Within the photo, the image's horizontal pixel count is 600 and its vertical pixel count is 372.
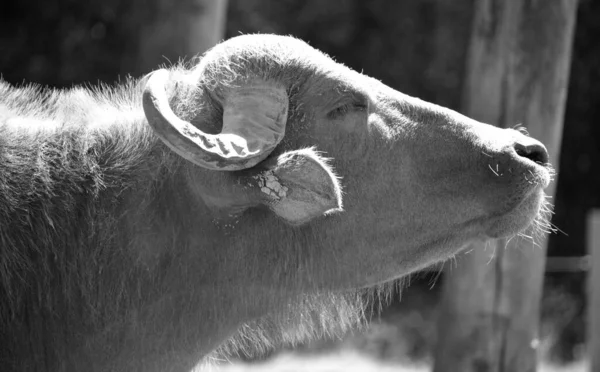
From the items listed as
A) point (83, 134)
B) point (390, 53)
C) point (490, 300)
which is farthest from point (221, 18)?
point (390, 53)

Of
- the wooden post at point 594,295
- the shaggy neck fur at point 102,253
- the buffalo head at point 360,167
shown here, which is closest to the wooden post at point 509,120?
the wooden post at point 594,295

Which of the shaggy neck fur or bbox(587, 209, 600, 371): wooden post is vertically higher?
bbox(587, 209, 600, 371): wooden post

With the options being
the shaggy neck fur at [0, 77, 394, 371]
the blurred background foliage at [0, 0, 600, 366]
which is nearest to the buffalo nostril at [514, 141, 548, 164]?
the shaggy neck fur at [0, 77, 394, 371]

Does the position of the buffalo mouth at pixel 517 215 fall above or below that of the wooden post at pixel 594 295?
below

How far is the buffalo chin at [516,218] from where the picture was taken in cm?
401

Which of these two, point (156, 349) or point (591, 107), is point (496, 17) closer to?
point (156, 349)

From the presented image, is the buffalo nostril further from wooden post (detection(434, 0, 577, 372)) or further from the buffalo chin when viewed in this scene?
wooden post (detection(434, 0, 577, 372))

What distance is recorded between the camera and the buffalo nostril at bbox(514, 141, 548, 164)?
404 centimetres

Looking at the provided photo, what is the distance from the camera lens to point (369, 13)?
15148 millimetres

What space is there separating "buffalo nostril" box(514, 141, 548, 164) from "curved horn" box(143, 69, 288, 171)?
104 cm

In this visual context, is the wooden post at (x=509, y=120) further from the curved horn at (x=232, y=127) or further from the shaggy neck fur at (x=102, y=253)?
the curved horn at (x=232, y=127)

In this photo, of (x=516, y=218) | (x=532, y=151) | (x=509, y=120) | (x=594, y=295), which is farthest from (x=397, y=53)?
(x=516, y=218)

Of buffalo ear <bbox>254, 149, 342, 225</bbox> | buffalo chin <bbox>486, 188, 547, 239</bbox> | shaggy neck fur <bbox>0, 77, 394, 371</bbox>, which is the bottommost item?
shaggy neck fur <bbox>0, 77, 394, 371</bbox>

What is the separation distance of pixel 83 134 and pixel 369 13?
458 inches
